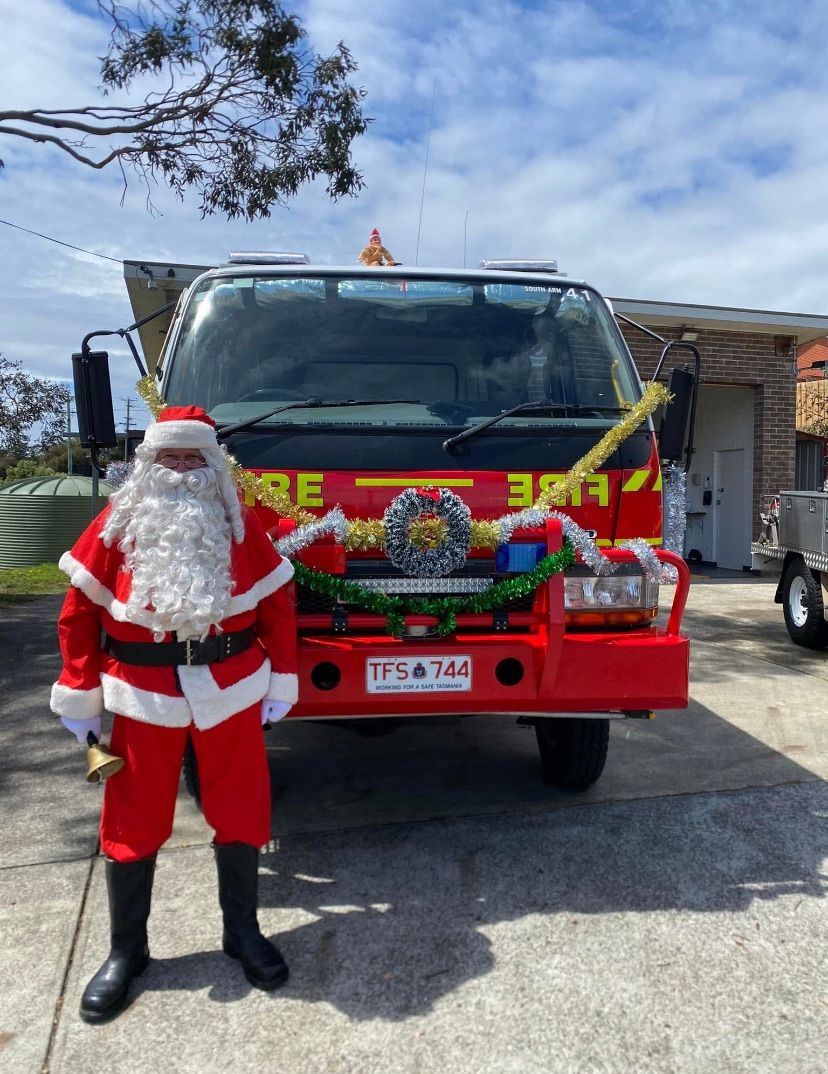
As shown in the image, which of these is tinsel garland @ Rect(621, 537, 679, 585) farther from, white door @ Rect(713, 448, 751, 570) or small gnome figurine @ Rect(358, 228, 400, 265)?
white door @ Rect(713, 448, 751, 570)

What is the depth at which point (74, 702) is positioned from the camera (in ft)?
8.77

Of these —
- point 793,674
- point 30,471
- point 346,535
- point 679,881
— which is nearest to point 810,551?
point 793,674

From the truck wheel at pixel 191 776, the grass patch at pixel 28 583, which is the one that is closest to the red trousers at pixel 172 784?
the truck wheel at pixel 191 776

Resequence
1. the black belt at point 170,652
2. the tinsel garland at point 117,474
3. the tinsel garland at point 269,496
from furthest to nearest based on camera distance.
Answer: the tinsel garland at point 117,474
the tinsel garland at point 269,496
the black belt at point 170,652

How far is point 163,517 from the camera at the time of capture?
2658 mm

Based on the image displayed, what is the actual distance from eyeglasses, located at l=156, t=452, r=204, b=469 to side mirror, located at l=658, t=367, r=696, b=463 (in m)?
2.06

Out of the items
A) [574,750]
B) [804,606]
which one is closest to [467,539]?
[574,750]

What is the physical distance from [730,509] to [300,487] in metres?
12.2

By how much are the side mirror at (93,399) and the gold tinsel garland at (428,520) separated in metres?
0.72

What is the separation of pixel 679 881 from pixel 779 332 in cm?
1125

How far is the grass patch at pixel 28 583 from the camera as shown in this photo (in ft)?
37.7

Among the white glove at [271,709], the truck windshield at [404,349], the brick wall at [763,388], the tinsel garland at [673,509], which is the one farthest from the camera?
the brick wall at [763,388]

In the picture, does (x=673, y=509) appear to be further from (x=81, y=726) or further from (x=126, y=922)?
(x=126, y=922)

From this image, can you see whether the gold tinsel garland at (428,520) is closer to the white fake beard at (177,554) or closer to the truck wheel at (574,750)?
the white fake beard at (177,554)
